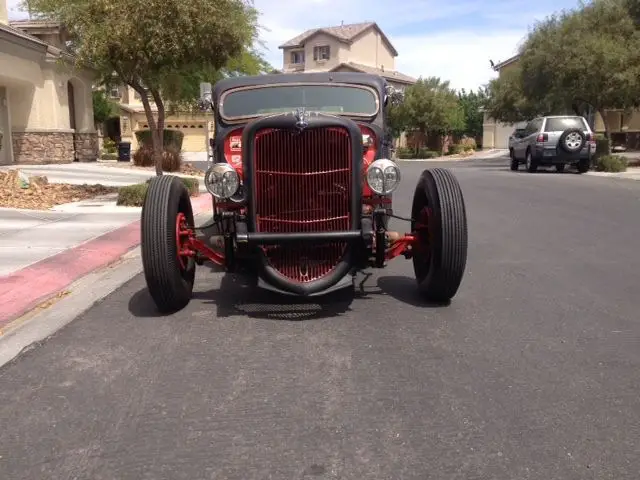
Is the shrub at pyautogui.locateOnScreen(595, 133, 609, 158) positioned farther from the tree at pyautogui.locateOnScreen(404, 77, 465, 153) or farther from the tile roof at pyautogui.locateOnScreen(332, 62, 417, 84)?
the tile roof at pyautogui.locateOnScreen(332, 62, 417, 84)

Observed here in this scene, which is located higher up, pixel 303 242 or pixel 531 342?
pixel 303 242

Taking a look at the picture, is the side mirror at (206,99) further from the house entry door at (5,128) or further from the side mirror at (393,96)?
the house entry door at (5,128)

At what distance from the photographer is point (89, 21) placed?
11633 mm

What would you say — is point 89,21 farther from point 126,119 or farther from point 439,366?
point 126,119

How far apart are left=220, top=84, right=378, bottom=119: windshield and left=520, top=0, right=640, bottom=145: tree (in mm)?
17657

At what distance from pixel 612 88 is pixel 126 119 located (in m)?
29.6

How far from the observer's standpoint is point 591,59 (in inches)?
874

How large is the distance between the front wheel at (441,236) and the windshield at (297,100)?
1.15 meters

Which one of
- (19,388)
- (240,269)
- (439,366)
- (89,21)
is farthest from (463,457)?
(89,21)

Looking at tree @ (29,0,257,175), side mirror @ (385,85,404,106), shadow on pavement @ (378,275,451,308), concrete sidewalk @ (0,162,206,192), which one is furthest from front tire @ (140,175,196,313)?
concrete sidewalk @ (0,162,206,192)

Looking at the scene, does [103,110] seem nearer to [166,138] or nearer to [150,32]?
[166,138]

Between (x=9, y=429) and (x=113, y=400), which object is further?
(x=113, y=400)

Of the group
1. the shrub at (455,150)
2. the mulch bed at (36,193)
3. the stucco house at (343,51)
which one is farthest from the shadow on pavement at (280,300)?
the stucco house at (343,51)

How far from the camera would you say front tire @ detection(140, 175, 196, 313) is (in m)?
5.07
